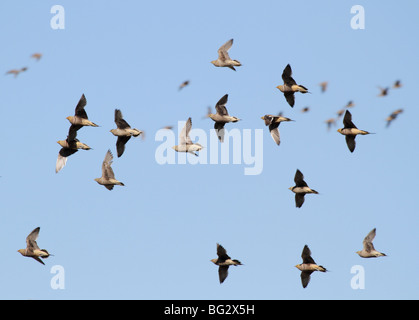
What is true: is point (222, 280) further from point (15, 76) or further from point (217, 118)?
point (15, 76)

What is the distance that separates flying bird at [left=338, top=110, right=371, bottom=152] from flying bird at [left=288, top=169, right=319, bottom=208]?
2.43 meters

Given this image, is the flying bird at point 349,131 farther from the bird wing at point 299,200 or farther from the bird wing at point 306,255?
the bird wing at point 306,255

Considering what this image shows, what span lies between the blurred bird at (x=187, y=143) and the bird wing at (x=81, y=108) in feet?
16.5

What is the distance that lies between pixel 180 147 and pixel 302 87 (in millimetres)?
5941

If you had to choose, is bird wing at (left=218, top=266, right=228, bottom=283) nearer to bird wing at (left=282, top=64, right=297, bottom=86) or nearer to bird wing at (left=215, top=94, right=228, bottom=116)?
bird wing at (left=215, top=94, right=228, bottom=116)

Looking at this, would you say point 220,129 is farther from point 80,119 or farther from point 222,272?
point 80,119

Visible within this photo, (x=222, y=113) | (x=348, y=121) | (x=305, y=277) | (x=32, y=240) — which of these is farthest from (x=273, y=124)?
(x=32, y=240)

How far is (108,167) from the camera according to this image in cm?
4412

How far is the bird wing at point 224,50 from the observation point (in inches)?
1795

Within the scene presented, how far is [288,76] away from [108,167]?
8588 millimetres

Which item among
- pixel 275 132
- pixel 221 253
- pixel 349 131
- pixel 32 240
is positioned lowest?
pixel 221 253

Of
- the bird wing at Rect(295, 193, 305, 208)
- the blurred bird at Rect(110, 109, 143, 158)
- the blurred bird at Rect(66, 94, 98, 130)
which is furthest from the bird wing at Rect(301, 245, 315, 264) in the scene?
the blurred bird at Rect(66, 94, 98, 130)

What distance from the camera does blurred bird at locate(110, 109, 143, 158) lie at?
4284 cm
